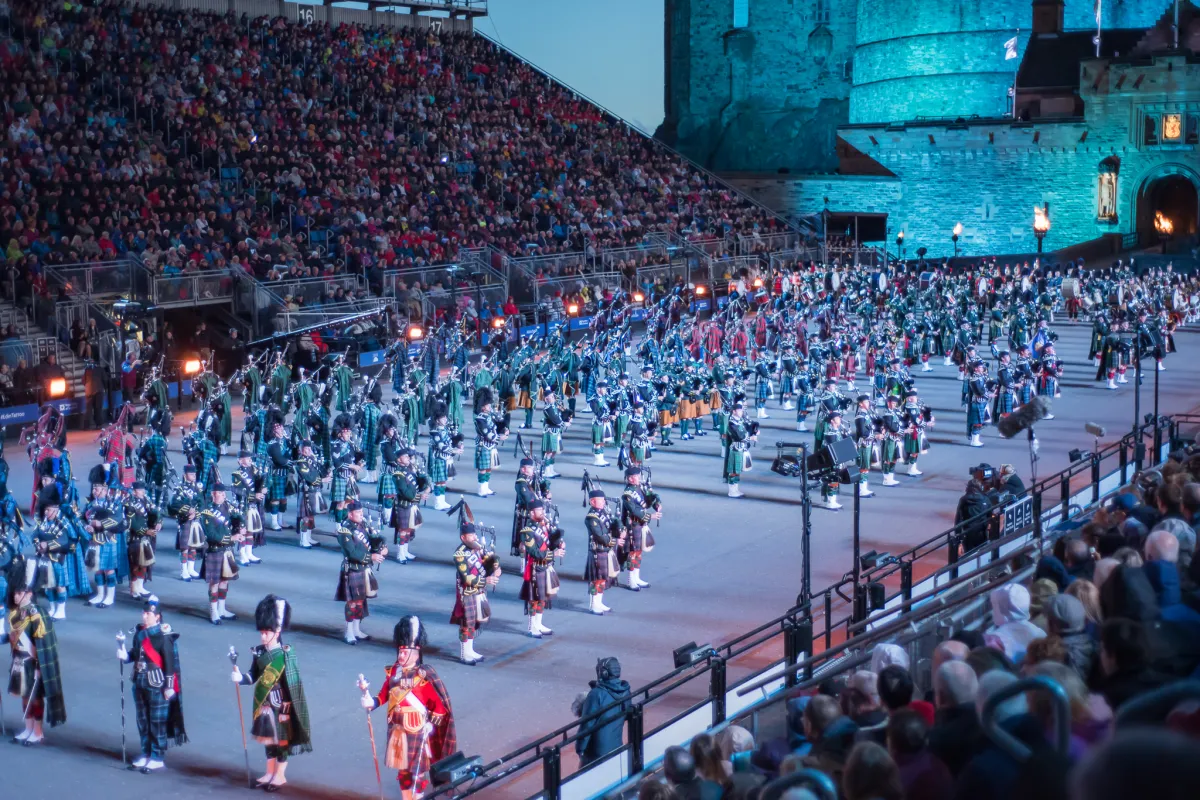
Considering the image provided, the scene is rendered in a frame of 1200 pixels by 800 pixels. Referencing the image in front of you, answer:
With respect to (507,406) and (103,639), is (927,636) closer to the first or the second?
(103,639)

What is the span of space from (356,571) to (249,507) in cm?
364

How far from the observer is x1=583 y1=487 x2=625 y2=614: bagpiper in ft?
47.9

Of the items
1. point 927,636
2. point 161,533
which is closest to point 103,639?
point 161,533

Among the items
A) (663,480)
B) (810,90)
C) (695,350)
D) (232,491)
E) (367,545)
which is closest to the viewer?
(367,545)

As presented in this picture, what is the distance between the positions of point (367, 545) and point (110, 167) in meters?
20.5

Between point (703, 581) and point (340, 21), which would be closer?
point (703, 581)

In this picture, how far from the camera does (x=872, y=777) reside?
495cm

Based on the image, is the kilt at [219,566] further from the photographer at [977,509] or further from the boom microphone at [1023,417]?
the boom microphone at [1023,417]

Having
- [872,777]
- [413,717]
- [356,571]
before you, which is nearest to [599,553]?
[356,571]

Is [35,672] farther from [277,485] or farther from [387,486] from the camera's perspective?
[277,485]

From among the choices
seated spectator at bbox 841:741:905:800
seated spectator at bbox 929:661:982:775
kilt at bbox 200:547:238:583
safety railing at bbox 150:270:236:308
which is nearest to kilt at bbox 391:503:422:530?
kilt at bbox 200:547:238:583

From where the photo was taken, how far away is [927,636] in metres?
9.78

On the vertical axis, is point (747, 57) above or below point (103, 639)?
above

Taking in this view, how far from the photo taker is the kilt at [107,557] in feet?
49.7
